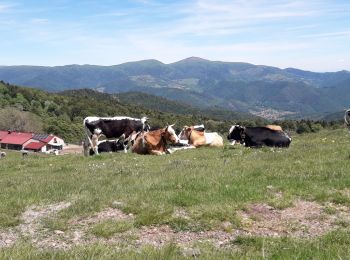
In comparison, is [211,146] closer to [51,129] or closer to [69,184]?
[69,184]

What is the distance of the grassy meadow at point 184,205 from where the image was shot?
22.7 feet

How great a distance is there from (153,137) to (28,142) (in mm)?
120695

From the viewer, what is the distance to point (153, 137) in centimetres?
2761

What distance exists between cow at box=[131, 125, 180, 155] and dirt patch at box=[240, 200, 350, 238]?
16219mm

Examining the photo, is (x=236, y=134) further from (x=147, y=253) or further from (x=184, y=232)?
(x=147, y=253)

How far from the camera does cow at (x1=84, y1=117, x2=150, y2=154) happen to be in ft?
96.9

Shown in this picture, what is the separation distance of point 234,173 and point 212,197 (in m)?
3.47


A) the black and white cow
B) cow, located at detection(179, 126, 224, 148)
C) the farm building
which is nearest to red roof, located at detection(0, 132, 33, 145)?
the farm building

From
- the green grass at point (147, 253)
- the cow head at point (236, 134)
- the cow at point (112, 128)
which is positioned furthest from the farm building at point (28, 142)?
the green grass at point (147, 253)

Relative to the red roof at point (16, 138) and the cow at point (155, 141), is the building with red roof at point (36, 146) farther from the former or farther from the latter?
the cow at point (155, 141)

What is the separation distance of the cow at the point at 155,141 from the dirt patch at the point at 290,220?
16.2 m

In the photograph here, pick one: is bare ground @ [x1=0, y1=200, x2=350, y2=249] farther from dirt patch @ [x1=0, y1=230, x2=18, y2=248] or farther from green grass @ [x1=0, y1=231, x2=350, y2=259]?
green grass @ [x1=0, y1=231, x2=350, y2=259]

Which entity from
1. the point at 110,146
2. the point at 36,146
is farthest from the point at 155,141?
the point at 36,146

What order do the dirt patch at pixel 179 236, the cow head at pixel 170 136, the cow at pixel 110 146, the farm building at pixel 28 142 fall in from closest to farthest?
1. the dirt patch at pixel 179 236
2. the cow head at pixel 170 136
3. the cow at pixel 110 146
4. the farm building at pixel 28 142
